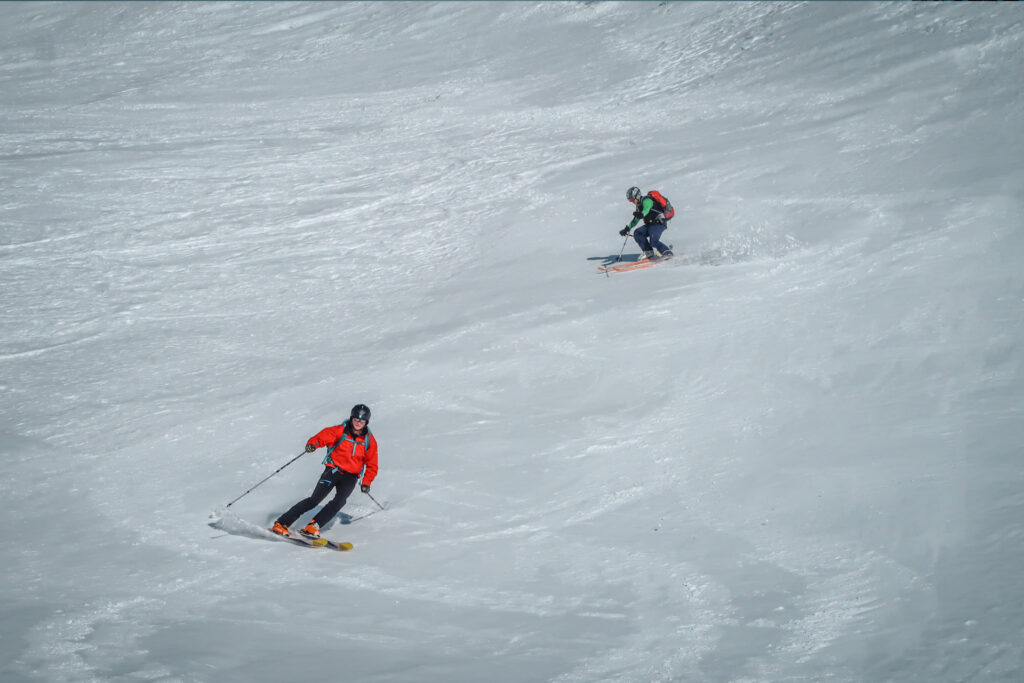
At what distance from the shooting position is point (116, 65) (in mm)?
21625

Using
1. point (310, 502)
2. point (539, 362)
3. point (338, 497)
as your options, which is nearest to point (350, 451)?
point (338, 497)

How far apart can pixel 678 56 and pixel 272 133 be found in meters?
8.87

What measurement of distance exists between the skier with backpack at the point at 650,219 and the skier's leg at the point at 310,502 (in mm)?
5793

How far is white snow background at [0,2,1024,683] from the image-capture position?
607 cm

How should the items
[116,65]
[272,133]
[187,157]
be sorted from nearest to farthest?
[187,157], [272,133], [116,65]

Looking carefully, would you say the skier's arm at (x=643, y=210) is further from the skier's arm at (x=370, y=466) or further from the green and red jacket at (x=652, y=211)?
the skier's arm at (x=370, y=466)

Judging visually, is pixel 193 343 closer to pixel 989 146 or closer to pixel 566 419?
pixel 566 419

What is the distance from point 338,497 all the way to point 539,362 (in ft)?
10.5

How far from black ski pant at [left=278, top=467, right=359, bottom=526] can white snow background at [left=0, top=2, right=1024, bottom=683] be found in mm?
232

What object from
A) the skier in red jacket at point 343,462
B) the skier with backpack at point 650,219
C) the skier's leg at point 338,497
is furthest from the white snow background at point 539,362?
the skier with backpack at point 650,219

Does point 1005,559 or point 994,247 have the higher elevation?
point 994,247

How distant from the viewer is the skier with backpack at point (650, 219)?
11.8 metres

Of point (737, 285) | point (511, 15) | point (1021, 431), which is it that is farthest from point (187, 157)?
point (1021, 431)

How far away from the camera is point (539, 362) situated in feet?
32.2
